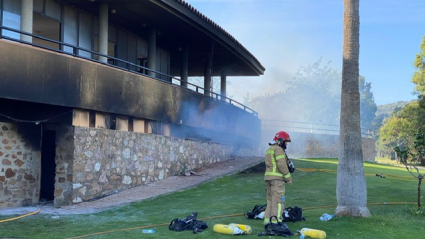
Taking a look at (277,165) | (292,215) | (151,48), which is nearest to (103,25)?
(151,48)

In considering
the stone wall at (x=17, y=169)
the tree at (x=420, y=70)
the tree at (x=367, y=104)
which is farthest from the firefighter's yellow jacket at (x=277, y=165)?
the tree at (x=367, y=104)

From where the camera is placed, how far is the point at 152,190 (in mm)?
15633

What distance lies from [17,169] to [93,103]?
273 cm

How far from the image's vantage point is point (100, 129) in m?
14.5

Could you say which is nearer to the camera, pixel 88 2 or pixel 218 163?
pixel 88 2

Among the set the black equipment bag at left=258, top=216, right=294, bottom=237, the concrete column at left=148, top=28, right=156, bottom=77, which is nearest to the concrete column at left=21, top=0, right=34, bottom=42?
the concrete column at left=148, top=28, right=156, bottom=77

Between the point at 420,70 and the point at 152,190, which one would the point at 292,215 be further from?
the point at 420,70

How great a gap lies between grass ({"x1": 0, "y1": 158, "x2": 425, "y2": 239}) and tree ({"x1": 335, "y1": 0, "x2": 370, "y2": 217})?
0.41 m

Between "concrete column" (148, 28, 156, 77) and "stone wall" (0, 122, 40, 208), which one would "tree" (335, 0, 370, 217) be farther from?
"concrete column" (148, 28, 156, 77)

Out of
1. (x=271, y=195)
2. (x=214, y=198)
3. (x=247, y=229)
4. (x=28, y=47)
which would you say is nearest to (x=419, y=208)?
(x=271, y=195)

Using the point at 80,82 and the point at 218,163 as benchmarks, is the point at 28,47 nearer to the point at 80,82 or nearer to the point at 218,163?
the point at 80,82

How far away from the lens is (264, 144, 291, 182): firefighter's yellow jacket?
30.5ft

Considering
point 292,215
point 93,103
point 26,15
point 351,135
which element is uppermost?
point 26,15

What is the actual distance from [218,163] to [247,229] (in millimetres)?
14270
